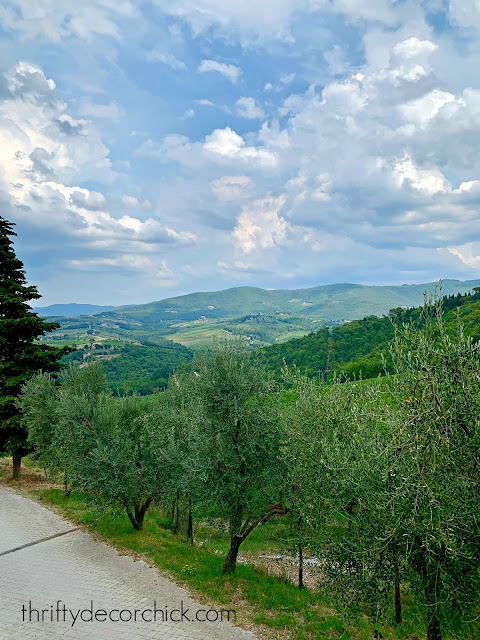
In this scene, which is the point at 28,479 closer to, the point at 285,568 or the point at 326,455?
the point at 285,568

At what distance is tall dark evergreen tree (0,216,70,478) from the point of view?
95.6ft

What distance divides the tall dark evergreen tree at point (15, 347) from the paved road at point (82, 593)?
961 cm

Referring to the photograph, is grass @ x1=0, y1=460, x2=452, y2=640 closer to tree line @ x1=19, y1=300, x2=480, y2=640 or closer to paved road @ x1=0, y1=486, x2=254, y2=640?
paved road @ x1=0, y1=486, x2=254, y2=640

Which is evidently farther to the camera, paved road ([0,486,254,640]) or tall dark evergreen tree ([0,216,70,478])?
tall dark evergreen tree ([0,216,70,478])

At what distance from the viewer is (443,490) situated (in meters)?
8.34

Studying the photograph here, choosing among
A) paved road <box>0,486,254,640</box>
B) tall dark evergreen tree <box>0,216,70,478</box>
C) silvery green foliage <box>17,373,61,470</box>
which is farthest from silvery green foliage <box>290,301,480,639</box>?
tall dark evergreen tree <box>0,216,70,478</box>

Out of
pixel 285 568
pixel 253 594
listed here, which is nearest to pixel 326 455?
pixel 253 594

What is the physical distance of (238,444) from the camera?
14.7 metres

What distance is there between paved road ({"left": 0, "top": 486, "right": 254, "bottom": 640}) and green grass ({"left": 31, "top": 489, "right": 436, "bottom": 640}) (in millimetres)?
767

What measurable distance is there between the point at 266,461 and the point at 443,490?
7.40m

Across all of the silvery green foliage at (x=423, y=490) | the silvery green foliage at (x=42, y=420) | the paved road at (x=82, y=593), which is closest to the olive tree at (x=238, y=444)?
the paved road at (x=82, y=593)

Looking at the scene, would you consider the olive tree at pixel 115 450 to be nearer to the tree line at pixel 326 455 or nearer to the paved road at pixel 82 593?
the tree line at pixel 326 455

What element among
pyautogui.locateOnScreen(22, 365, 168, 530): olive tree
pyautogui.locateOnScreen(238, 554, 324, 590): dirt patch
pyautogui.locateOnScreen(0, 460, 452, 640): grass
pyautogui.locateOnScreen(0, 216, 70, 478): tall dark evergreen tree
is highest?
pyautogui.locateOnScreen(0, 216, 70, 478): tall dark evergreen tree

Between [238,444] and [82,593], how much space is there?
8.09m
